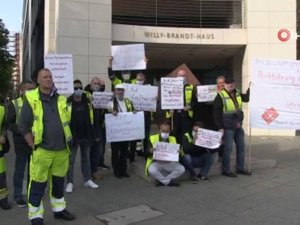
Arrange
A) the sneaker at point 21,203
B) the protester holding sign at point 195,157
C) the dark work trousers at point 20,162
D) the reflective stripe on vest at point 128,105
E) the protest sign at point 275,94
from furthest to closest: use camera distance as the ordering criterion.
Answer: the protest sign at point 275,94 < the reflective stripe on vest at point 128,105 < the protester holding sign at point 195,157 < the dark work trousers at point 20,162 < the sneaker at point 21,203

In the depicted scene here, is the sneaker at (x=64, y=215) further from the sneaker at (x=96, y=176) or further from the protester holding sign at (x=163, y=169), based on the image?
the sneaker at (x=96, y=176)

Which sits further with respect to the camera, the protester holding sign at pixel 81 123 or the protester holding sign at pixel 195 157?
the protester holding sign at pixel 195 157

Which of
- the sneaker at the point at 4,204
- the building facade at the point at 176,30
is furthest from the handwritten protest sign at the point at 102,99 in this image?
the building facade at the point at 176,30

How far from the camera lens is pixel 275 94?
9.34 m

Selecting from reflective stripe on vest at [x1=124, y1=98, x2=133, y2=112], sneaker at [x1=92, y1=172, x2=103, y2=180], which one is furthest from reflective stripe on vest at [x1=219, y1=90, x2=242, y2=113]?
sneaker at [x1=92, y1=172, x2=103, y2=180]

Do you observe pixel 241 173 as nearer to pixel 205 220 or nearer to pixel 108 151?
→ pixel 205 220

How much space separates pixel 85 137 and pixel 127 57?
2.48 metres

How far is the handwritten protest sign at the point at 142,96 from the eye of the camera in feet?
30.4

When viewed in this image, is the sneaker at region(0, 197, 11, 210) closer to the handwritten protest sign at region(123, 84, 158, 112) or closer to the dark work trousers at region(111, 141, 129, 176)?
the dark work trousers at region(111, 141, 129, 176)

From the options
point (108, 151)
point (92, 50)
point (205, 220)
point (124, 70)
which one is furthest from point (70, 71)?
point (92, 50)

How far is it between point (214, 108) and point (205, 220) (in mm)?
2910

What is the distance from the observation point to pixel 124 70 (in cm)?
987

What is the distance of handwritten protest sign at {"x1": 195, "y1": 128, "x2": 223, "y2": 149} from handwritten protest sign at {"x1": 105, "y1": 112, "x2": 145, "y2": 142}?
121cm

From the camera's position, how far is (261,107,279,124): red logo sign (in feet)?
30.6
